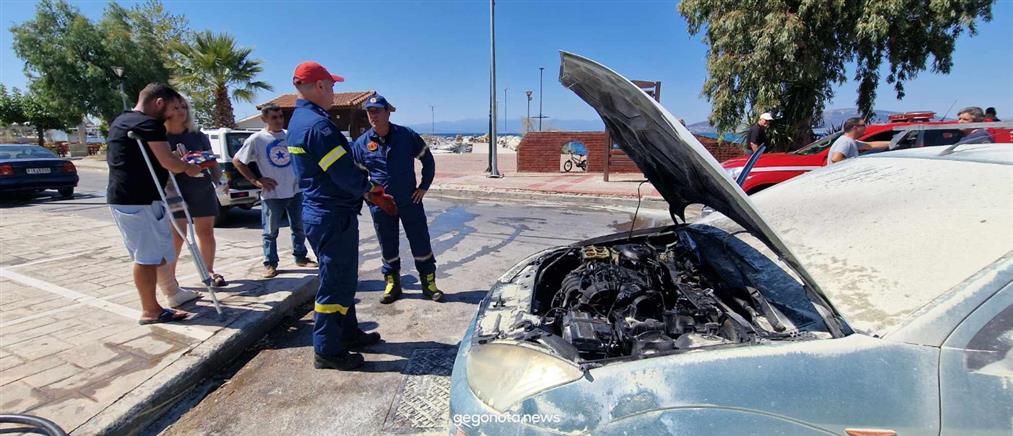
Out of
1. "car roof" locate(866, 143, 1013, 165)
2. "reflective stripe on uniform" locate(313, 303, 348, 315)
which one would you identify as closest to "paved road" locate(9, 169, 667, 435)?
"reflective stripe on uniform" locate(313, 303, 348, 315)

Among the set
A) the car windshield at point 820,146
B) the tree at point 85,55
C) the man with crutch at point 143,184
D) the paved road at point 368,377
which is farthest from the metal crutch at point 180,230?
the tree at point 85,55

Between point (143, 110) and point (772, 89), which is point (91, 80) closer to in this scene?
point (143, 110)

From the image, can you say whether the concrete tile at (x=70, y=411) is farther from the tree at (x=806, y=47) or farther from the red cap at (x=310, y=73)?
the tree at (x=806, y=47)

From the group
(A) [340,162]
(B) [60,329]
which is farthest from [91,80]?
(A) [340,162]

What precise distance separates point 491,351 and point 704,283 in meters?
1.06

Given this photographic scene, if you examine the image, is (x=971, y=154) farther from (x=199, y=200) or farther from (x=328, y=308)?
(x=199, y=200)

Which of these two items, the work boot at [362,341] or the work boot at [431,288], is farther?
the work boot at [431,288]

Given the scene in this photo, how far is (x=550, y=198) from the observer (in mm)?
10734

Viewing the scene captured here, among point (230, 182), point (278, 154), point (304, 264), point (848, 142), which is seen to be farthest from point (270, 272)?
point (848, 142)

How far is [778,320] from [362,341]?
259 centimetres

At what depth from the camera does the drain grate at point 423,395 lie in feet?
7.91

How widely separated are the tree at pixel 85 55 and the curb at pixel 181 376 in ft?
89.1

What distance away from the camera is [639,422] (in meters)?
1.32

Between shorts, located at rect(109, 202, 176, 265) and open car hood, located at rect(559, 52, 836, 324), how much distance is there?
312 centimetres
